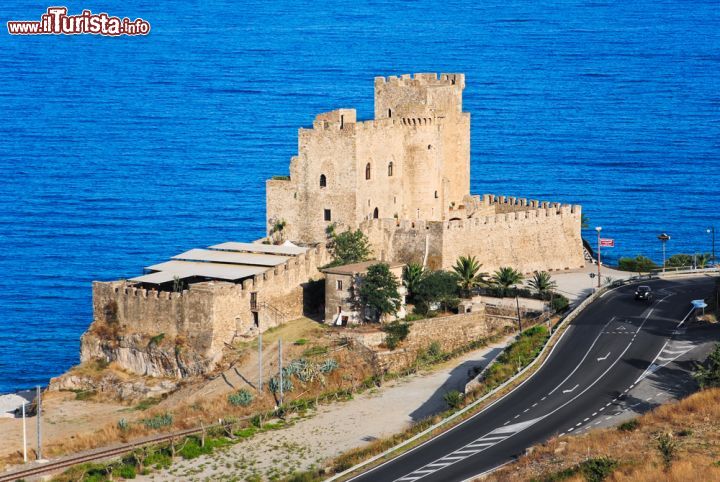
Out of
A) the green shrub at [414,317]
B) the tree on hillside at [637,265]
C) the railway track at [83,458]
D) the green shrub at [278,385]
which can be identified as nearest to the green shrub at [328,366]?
the green shrub at [278,385]

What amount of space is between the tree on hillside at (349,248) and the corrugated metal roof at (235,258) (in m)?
2.75

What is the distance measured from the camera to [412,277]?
3243 inches

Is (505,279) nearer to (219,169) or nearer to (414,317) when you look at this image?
(414,317)

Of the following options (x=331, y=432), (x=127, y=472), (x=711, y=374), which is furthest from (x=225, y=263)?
(x=711, y=374)

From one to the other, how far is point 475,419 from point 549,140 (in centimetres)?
10653

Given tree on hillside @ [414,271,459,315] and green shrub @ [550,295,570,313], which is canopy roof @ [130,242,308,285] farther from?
green shrub @ [550,295,570,313]

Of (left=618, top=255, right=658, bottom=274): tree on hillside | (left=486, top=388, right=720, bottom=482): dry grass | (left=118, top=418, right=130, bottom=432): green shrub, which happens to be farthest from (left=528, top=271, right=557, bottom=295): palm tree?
(left=118, top=418, right=130, bottom=432): green shrub

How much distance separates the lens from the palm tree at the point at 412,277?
82250 mm

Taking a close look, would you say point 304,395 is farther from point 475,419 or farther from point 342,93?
point 342,93

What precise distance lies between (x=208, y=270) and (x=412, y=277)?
10553mm

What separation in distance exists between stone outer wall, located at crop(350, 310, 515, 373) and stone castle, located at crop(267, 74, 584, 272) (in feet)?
16.1

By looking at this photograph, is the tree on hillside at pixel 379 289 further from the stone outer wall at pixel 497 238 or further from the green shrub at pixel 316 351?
the stone outer wall at pixel 497 238

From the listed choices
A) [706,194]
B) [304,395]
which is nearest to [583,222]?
[304,395]

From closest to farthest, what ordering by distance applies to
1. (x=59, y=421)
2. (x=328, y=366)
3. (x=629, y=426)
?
(x=629, y=426) → (x=59, y=421) → (x=328, y=366)
